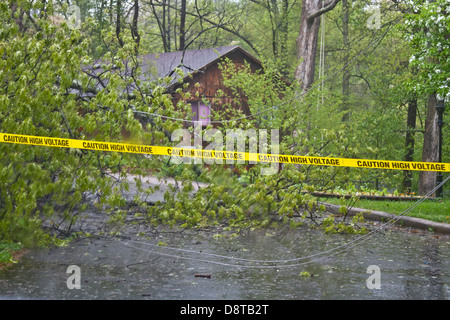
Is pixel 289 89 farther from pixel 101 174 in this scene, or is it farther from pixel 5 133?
pixel 5 133

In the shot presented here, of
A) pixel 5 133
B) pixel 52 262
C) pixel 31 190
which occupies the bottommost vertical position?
pixel 52 262

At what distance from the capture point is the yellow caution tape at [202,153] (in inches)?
322

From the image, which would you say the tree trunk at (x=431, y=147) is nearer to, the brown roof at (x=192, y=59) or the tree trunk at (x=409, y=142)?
the tree trunk at (x=409, y=142)

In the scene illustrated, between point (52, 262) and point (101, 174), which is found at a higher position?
point (101, 174)

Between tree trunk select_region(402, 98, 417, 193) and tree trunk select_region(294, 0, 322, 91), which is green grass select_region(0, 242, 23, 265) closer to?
tree trunk select_region(294, 0, 322, 91)

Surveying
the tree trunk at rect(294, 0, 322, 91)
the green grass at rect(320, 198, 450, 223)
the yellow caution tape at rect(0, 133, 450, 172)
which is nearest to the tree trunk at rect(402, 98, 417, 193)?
the tree trunk at rect(294, 0, 322, 91)

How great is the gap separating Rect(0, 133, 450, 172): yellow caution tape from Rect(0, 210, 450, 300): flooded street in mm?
1265

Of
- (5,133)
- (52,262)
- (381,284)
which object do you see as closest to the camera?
(381,284)

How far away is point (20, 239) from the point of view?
8141mm

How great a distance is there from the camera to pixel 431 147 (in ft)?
54.3

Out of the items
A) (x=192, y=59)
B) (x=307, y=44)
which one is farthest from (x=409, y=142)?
(x=192, y=59)

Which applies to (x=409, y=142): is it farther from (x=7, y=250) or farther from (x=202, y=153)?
(x=7, y=250)
